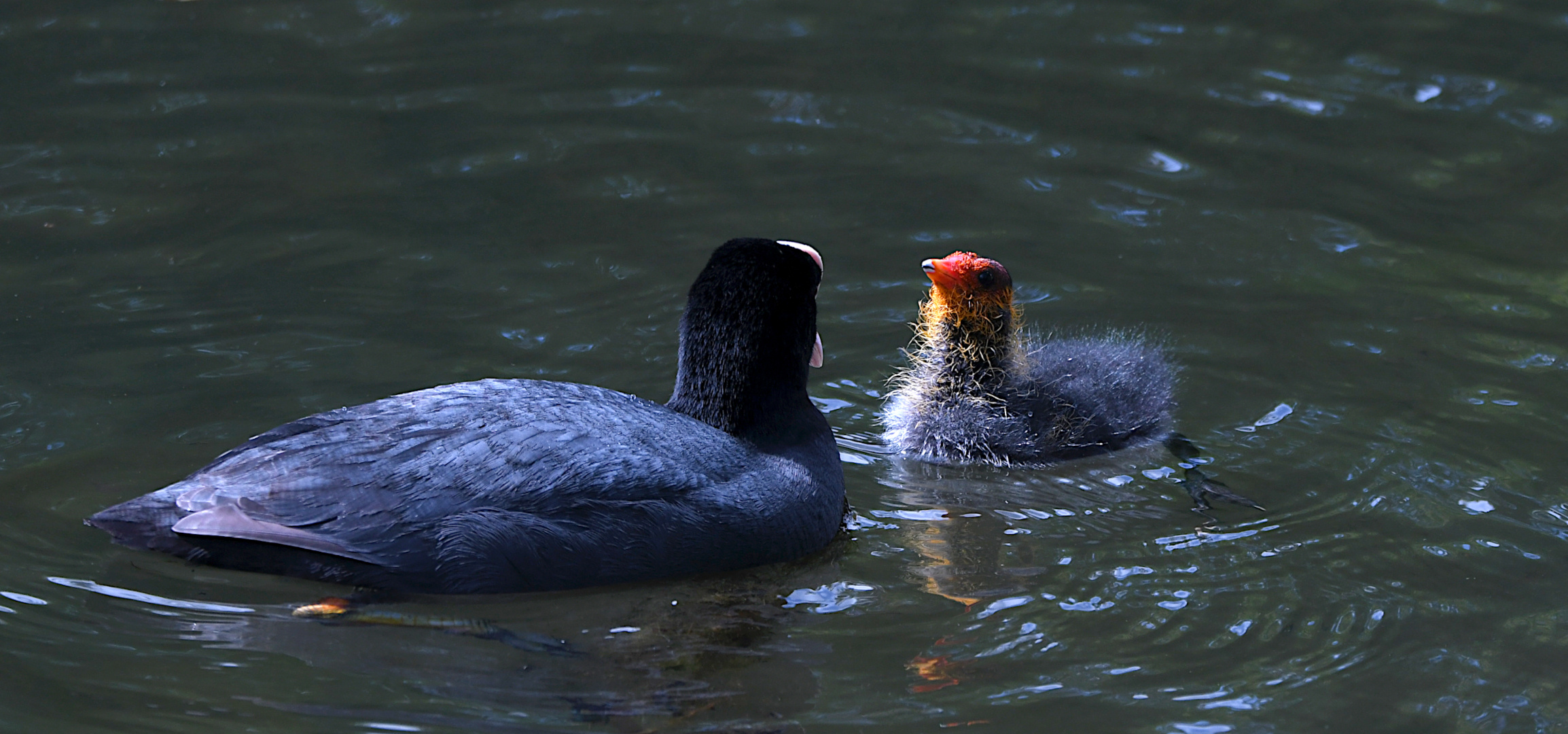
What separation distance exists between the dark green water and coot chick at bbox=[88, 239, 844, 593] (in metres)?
0.15

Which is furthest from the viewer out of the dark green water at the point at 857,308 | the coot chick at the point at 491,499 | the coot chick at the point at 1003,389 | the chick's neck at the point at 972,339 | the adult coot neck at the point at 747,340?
the chick's neck at the point at 972,339

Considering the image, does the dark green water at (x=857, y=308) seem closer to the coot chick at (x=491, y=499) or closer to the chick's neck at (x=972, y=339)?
the coot chick at (x=491, y=499)

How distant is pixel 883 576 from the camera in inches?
222

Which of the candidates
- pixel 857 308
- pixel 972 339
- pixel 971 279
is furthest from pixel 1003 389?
pixel 857 308

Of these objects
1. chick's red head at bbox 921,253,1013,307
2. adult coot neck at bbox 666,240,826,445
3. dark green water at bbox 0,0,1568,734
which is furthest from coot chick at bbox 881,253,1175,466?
adult coot neck at bbox 666,240,826,445

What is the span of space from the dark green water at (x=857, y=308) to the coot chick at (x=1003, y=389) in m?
0.12

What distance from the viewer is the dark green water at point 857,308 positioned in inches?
193

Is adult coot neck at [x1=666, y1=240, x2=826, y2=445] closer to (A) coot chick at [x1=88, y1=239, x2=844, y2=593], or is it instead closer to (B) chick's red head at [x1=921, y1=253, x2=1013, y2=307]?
(A) coot chick at [x1=88, y1=239, x2=844, y2=593]

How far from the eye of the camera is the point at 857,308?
7.74 metres

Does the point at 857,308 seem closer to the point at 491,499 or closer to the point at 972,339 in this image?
the point at 972,339

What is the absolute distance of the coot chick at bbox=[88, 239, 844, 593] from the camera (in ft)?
16.5

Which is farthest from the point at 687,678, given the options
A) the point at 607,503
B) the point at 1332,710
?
the point at 1332,710

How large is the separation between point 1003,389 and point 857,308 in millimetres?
1176

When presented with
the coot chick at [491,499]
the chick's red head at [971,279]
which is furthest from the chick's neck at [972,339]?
the coot chick at [491,499]
